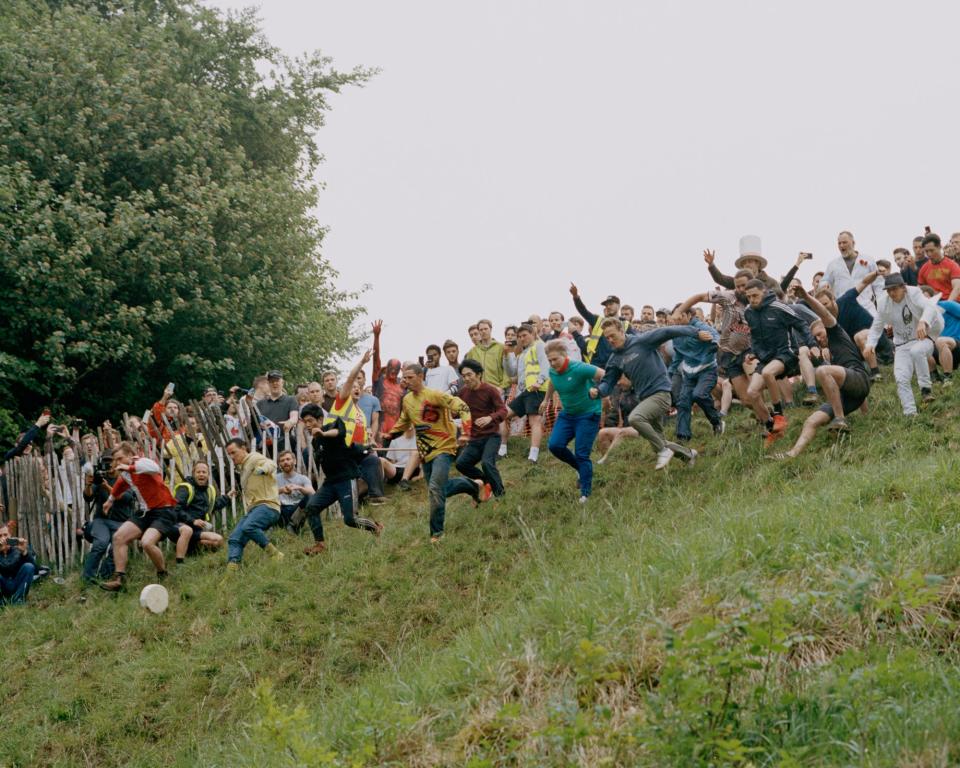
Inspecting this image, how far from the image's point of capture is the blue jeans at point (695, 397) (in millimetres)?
12242

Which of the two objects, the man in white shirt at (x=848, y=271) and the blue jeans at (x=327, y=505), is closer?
the blue jeans at (x=327, y=505)

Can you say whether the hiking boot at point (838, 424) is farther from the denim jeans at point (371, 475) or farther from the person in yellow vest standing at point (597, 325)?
the denim jeans at point (371, 475)

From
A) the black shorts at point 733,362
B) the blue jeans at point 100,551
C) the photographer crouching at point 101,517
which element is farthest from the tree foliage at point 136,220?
the black shorts at point 733,362

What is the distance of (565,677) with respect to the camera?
5.23 meters

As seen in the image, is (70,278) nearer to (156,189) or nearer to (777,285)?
(156,189)

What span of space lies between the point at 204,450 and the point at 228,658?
4877 millimetres

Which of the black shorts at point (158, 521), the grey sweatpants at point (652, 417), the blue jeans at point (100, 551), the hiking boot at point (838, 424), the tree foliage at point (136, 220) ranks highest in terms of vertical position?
the tree foliage at point (136, 220)

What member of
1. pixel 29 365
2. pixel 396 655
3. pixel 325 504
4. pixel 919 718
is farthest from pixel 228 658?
pixel 29 365

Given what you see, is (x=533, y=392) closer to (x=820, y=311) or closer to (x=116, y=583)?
(x=820, y=311)

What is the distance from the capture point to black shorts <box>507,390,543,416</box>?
44.2 ft

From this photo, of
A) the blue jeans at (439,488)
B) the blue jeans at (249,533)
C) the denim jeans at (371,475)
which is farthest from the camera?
the denim jeans at (371,475)

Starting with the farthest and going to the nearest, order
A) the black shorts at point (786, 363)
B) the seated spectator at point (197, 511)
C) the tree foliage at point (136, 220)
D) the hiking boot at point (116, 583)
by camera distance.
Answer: the tree foliage at point (136, 220)
the seated spectator at point (197, 511)
the hiking boot at point (116, 583)
the black shorts at point (786, 363)

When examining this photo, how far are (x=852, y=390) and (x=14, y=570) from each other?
10169 mm

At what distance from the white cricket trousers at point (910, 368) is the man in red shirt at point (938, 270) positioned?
1866mm
